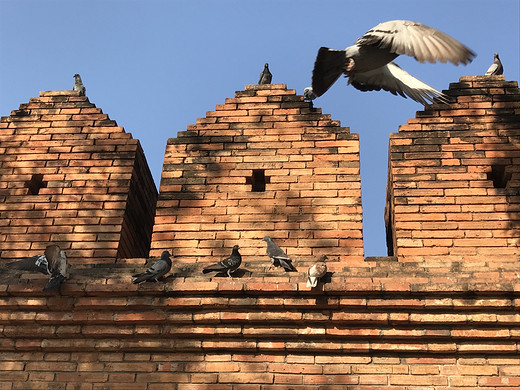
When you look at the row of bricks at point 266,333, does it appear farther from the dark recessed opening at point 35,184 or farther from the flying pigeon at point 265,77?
the flying pigeon at point 265,77

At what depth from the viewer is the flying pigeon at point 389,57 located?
233 inches

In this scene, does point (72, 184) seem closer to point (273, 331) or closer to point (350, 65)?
point (273, 331)

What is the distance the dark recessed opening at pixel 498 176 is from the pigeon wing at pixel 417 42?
49.0 inches

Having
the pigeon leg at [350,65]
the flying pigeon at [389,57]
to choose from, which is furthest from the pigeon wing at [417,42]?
the pigeon leg at [350,65]

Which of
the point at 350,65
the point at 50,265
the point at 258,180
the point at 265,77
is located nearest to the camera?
the point at 50,265

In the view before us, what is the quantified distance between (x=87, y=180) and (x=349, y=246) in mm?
2427

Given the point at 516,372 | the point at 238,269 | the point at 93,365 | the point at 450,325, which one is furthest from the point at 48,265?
the point at 516,372

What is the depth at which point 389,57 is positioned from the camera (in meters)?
6.58

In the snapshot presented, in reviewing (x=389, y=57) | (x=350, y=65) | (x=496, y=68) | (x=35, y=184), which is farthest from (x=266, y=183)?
(x=496, y=68)

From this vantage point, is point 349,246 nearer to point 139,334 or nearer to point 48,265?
point 139,334

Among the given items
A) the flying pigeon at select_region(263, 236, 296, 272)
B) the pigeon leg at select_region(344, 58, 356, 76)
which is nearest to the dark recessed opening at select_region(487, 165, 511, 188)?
the pigeon leg at select_region(344, 58, 356, 76)

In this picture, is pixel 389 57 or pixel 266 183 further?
pixel 266 183

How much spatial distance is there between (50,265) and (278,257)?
5.77 ft

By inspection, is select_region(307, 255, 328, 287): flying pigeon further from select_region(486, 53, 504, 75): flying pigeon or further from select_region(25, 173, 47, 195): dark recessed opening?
select_region(486, 53, 504, 75): flying pigeon
